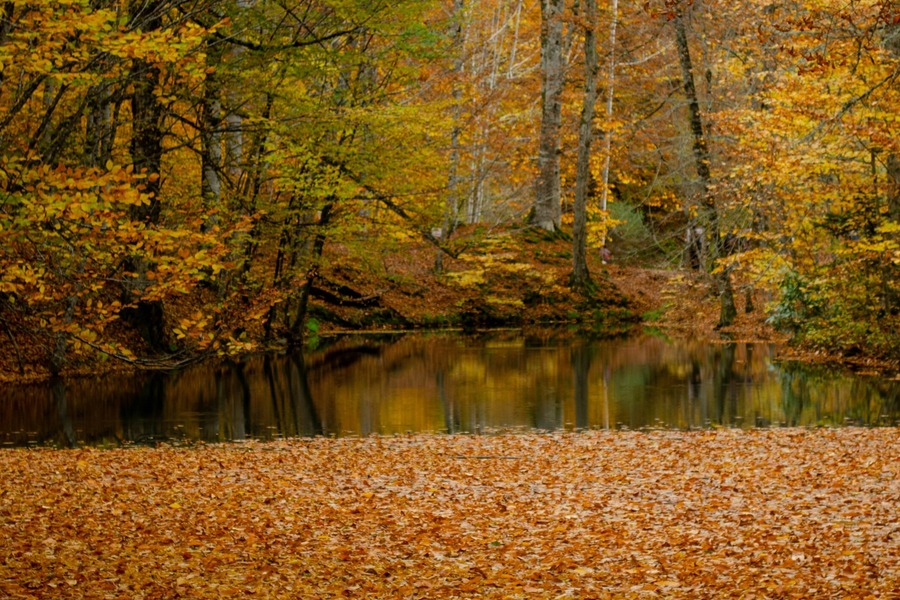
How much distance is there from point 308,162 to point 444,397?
17.2ft

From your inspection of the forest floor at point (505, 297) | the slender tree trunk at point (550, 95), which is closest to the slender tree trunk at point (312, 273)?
the forest floor at point (505, 297)

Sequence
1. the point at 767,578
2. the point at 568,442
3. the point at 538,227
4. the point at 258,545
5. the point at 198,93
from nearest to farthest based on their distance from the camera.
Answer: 1. the point at 767,578
2. the point at 258,545
3. the point at 568,442
4. the point at 198,93
5. the point at 538,227

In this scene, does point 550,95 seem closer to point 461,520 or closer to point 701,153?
point 701,153

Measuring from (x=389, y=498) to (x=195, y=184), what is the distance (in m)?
12.4

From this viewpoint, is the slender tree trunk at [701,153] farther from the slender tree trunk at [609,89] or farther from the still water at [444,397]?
the slender tree trunk at [609,89]

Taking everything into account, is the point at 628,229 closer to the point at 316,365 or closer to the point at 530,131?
the point at 530,131

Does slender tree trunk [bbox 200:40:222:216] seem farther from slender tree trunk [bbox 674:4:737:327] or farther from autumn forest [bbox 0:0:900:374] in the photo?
slender tree trunk [bbox 674:4:737:327]

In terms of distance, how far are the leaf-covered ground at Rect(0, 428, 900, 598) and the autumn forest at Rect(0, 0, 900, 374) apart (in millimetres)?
1356

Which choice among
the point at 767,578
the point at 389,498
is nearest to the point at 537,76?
the point at 389,498

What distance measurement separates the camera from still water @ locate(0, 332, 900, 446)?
1462 centimetres

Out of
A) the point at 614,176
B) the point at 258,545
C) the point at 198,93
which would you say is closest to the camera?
the point at 258,545

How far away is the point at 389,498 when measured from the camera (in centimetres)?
951

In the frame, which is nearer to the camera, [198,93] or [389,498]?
[389,498]

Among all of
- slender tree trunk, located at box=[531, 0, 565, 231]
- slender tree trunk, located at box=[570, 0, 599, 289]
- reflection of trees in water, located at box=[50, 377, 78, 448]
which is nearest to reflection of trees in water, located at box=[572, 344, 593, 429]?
reflection of trees in water, located at box=[50, 377, 78, 448]
